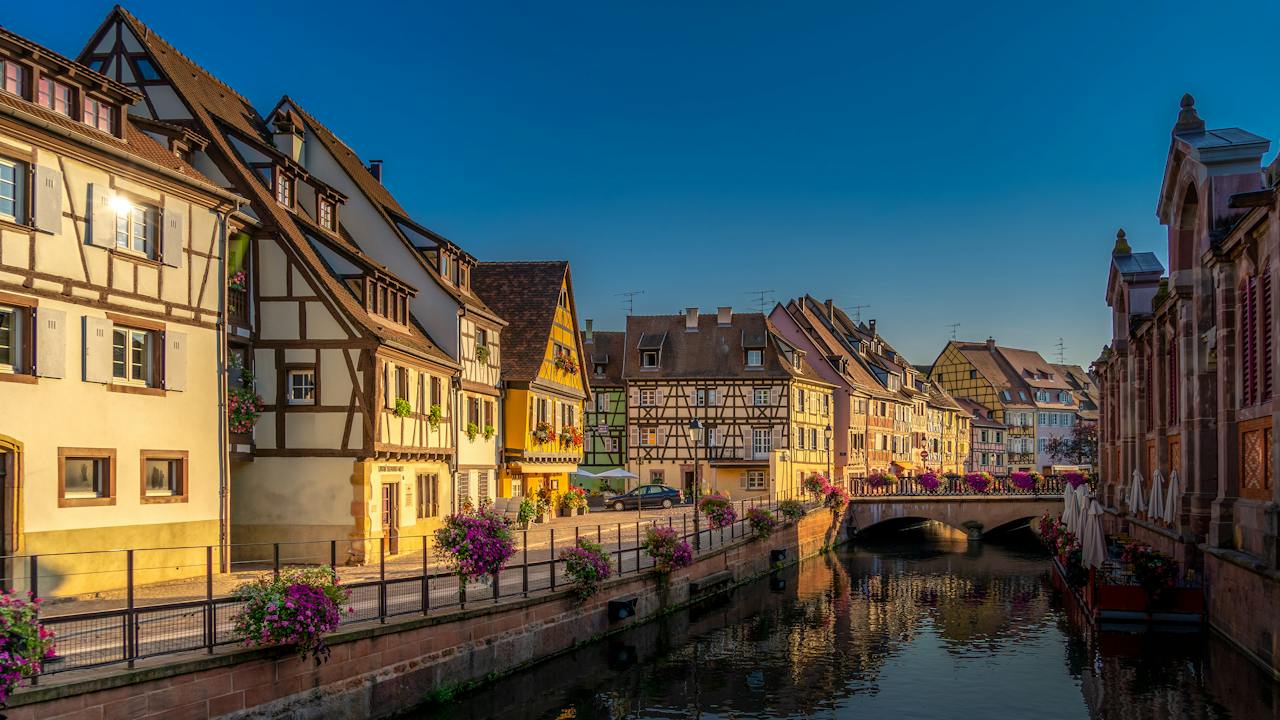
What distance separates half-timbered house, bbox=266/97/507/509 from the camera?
3266cm

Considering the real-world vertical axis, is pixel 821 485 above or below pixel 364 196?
below

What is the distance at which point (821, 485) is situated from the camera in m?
51.8

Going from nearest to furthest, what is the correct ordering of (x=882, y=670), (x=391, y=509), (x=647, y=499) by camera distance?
(x=882, y=670)
(x=391, y=509)
(x=647, y=499)

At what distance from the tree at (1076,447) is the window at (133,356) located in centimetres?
8042

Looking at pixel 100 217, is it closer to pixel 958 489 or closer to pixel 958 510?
pixel 958 510

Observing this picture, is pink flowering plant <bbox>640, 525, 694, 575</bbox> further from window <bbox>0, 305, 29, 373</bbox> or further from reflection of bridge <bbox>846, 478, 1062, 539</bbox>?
reflection of bridge <bbox>846, 478, 1062, 539</bbox>

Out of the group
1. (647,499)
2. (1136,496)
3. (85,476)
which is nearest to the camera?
(85,476)

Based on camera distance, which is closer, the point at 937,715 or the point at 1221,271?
the point at 937,715

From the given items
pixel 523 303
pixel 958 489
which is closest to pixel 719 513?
pixel 523 303

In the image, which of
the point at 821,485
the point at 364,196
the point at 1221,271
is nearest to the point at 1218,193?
the point at 1221,271

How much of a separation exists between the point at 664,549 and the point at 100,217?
14904 mm

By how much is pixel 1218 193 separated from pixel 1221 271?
82.9 inches

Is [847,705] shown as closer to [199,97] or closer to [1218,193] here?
[1218,193]

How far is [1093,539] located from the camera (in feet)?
92.5
